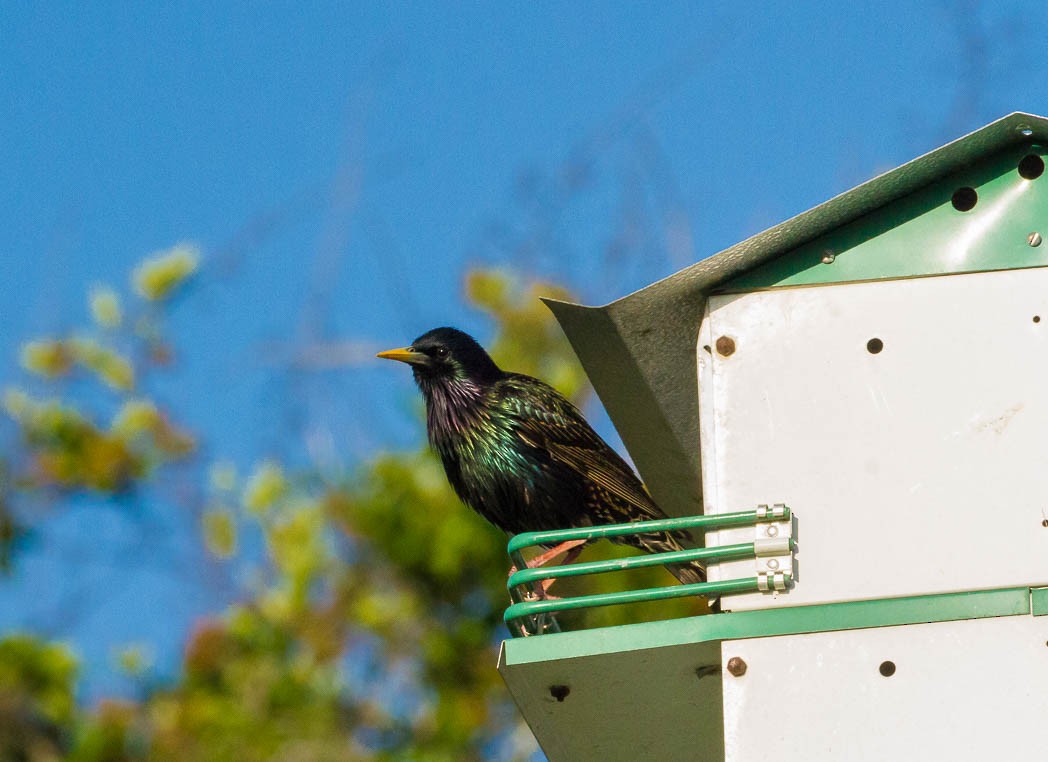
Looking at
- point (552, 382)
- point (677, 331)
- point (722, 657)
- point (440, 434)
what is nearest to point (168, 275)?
point (552, 382)

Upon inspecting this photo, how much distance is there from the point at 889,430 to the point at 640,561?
0.67 m

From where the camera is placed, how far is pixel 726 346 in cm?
425

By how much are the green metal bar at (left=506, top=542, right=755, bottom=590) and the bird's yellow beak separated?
2.01 meters

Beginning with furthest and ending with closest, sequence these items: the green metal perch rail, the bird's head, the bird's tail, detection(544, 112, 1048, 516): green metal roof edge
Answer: the bird's head
the bird's tail
detection(544, 112, 1048, 516): green metal roof edge
the green metal perch rail

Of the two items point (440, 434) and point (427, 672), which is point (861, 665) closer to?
point (440, 434)

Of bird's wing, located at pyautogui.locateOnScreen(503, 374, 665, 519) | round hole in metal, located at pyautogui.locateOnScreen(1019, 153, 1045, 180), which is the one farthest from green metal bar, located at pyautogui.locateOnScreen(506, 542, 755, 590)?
bird's wing, located at pyautogui.locateOnScreen(503, 374, 665, 519)

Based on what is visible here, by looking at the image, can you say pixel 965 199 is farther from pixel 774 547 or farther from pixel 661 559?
pixel 661 559

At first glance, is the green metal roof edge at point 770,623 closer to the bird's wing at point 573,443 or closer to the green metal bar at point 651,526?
the green metal bar at point 651,526

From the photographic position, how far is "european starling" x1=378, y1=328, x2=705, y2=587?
5.51 meters

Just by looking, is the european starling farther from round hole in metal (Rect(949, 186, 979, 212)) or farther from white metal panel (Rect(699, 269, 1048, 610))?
round hole in metal (Rect(949, 186, 979, 212))

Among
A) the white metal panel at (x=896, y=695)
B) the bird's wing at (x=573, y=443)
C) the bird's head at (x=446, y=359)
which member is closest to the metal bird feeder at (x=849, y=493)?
the white metal panel at (x=896, y=695)

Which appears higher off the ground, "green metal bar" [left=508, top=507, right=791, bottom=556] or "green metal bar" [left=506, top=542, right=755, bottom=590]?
"green metal bar" [left=508, top=507, right=791, bottom=556]

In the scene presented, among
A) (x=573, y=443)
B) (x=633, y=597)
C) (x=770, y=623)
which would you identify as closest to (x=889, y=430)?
(x=770, y=623)

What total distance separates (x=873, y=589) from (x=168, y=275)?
4754 millimetres
